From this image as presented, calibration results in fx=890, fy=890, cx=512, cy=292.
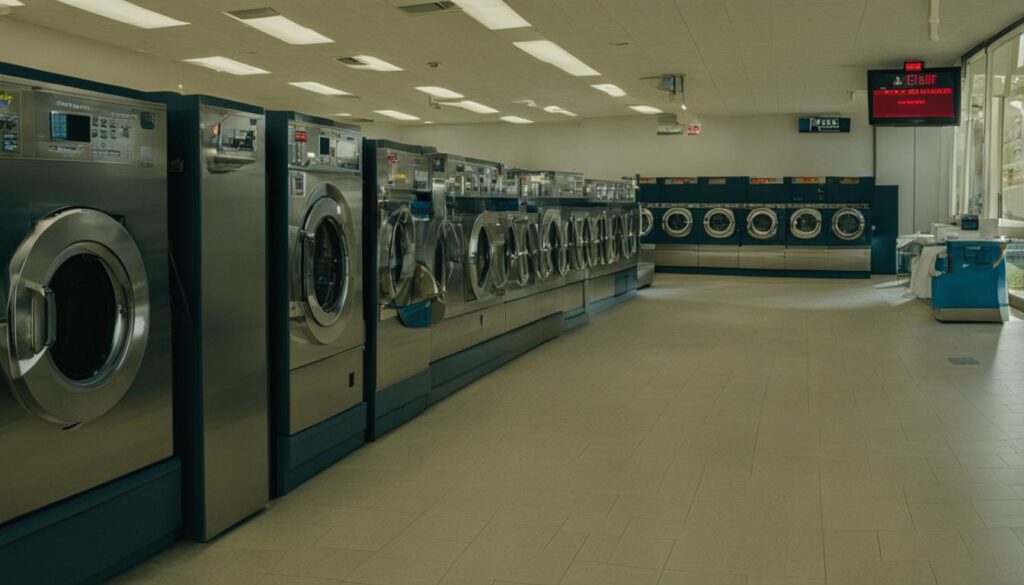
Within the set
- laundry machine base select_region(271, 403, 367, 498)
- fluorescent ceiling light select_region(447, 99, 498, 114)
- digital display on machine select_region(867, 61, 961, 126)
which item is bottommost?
laundry machine base select_region(271, 403, 367, 498)

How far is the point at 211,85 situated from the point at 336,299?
10.8 metres

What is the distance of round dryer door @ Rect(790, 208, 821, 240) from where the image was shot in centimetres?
1702

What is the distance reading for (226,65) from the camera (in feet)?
42.1

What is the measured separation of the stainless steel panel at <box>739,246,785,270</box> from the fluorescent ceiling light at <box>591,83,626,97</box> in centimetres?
412

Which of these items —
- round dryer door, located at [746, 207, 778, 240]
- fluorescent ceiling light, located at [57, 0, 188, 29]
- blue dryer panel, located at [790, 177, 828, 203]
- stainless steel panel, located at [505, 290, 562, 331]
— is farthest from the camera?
round dryer door, located at [746, 207, 778, 240]

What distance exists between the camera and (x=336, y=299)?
452cm

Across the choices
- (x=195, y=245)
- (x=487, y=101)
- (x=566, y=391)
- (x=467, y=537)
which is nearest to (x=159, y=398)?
(x=195, y=245)

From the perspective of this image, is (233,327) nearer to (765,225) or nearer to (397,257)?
(397,257)

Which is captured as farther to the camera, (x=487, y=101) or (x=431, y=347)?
(x=487, y=101)

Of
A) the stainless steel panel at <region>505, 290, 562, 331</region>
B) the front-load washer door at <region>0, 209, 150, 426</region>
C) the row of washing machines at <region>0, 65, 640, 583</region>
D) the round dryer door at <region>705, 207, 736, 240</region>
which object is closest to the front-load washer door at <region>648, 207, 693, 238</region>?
the round dryer door at <region>705, 207, 736, 240</region>

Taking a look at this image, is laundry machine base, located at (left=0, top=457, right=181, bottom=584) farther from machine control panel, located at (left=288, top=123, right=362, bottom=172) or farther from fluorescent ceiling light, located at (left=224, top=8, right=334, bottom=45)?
fluorescent ceiling light, located at (left=224, top=8, right=334, bottom=45)

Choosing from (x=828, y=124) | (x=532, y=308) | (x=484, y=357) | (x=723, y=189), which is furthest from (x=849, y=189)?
(x=484, y=357)

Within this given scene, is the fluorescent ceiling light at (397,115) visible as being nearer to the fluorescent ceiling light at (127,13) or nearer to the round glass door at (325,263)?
the fluorescent ceiling light at (127,13)

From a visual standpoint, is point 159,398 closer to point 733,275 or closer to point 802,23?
point 802,23
